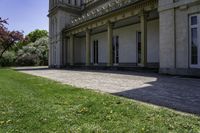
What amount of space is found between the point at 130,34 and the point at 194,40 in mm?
12603

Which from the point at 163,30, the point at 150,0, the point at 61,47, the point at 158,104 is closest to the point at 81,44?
the point at 61,47

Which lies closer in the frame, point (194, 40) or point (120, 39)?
point (194, 40)

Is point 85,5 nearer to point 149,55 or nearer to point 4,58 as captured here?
point 149,55

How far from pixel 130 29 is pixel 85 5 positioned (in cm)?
1331

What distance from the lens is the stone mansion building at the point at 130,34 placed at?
14.4 metres

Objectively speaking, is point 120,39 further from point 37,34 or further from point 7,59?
point 37,34

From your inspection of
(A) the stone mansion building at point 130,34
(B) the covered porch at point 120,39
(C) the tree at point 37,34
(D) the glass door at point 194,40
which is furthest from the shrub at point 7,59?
(D) the glass door at point 194,40

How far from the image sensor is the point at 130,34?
26453 mm

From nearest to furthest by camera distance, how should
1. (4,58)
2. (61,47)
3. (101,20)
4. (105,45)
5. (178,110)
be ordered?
(178,110) → (101,20) → (105,45) → (61,47) → (4,58)

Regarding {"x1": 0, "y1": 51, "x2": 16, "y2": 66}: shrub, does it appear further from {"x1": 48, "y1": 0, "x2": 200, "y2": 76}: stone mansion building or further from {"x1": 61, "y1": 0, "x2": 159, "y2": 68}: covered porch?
{"x1": 61, "y1": 0, "x2": 159, "y2": 68}: covered porch

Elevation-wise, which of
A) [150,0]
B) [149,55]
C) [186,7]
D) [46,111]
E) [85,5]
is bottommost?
[46,111]

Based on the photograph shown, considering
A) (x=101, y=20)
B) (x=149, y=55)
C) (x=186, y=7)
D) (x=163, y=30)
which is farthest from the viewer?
(x=101, y=20)

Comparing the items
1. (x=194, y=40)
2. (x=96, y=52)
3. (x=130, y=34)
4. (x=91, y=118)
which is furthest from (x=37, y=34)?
(x=91, y=118)

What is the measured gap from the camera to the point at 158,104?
6.17 meters
